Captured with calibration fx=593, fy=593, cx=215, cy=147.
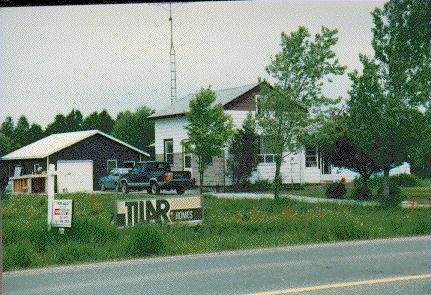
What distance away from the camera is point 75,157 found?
32219mm

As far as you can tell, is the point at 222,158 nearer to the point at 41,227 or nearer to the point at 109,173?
the point at 109,173

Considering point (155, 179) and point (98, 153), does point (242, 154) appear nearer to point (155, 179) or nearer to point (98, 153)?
point (155, 179)

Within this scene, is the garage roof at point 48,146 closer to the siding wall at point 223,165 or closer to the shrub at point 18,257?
the siding wall at point 223,165

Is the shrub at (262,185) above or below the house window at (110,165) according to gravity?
below

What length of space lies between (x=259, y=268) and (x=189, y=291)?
2.26 metres

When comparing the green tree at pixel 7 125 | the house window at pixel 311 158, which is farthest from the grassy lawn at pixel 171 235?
the house window at pixel 311 158

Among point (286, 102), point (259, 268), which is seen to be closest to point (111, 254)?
point (259, 268)

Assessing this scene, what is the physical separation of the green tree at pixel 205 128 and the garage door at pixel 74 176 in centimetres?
614

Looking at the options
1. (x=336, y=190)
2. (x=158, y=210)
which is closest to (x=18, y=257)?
(x=158, y=210)

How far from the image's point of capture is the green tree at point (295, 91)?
25.5m

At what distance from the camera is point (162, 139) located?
4047 centimetres

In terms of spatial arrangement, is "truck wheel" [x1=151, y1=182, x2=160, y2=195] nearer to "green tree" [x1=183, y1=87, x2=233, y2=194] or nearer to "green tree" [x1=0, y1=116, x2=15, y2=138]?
"green tree" [x1=183, y1=87, x2=233, y2=194]

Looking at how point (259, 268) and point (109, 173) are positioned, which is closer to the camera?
point (259, 268)

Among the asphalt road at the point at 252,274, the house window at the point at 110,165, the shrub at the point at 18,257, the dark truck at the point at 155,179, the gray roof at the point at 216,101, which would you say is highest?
the gray roof at the point at 216,101
